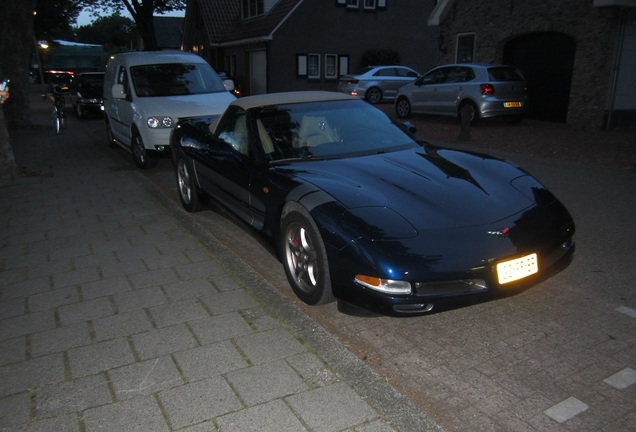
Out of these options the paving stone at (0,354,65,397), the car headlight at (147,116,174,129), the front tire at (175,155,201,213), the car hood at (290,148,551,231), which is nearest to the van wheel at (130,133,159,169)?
the car headlight at (147,116,174,129)

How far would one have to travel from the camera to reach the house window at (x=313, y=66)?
28906mm

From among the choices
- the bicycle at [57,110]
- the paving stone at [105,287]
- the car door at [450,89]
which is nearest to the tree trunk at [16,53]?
the bicycle at [57,110]

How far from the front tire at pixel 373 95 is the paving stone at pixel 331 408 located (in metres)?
21.2

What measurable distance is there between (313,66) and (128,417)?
1107 inches

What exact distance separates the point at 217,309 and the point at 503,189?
2383 millimetres

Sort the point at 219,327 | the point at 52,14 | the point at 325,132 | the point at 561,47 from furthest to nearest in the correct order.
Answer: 1. the point at 52,14
2. the point at 561,47
3. the point at 325,132
4. the point at 219,327

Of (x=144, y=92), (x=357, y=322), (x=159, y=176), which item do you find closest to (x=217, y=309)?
(x=357, y=322)

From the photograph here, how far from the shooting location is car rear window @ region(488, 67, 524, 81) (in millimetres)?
13531

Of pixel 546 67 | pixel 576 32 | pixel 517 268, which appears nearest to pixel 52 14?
pixel 546 67

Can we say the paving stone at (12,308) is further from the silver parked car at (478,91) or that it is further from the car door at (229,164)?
the silver parked car at (478,91)

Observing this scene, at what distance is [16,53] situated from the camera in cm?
1492

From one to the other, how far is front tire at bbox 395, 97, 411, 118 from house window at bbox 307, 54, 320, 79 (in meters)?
13.0

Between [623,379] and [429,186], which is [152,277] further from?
[623,379]

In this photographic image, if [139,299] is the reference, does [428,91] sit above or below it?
above
